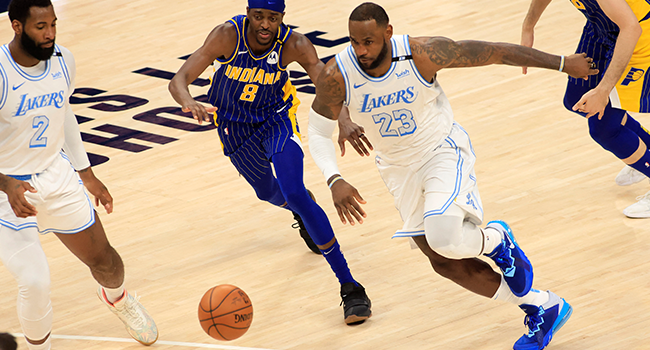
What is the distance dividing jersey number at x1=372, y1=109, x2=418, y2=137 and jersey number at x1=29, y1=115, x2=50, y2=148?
164 centimetres

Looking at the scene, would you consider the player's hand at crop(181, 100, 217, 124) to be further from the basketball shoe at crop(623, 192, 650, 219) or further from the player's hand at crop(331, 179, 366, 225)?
the basketball shoe at crop(623, 192, 650, 219)

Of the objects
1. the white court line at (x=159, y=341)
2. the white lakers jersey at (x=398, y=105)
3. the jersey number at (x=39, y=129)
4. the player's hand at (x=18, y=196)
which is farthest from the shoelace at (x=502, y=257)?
the jersey number at (x=39, y=129)

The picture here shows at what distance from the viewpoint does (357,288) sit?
15.9ft

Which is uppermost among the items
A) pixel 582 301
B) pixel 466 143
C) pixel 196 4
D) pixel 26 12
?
pixel 26 12

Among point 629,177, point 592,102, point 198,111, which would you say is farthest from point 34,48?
point 629,177

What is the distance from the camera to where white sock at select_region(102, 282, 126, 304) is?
469cm

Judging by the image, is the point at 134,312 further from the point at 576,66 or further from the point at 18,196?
the point at 576,66

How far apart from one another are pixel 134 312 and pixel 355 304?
124cm

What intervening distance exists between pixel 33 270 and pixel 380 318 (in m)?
1.92

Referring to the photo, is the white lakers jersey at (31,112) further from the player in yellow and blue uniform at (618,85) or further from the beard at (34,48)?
the player in yellow and blue uniform at (618,85)

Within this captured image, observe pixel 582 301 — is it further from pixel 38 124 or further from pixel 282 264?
pixel 38 124

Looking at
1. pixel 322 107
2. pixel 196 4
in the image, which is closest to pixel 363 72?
pixel 322 107

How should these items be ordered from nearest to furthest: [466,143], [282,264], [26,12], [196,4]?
[26,12] → [466,143] → [282,264] → [196,4]

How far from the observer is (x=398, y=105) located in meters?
4.13
